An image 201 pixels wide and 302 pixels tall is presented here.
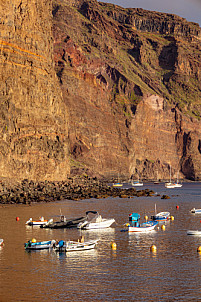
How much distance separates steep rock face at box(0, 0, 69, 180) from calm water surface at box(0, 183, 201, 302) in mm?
64325

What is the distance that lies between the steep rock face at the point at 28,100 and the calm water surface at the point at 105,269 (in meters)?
64.3

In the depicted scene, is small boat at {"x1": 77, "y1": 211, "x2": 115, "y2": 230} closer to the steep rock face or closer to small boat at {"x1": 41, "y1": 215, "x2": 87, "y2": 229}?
small boat at {"x1": 41, "y1": 215, "x2": 87, "y2": 229}

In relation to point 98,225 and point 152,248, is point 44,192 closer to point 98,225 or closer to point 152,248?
point 98,225

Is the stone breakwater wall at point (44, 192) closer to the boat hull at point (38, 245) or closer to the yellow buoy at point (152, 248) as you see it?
the boat hull at point (38, 245)

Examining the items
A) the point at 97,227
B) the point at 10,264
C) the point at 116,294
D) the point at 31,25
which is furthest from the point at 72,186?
the point at 116,294

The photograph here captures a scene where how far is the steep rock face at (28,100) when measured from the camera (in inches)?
5084

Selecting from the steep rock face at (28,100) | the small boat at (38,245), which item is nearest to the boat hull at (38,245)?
the small boat at (38,245)

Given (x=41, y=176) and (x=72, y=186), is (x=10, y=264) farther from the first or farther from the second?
(x=72, y=186)

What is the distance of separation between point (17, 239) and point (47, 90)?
95.0 metres

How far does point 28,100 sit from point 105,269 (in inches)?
3970

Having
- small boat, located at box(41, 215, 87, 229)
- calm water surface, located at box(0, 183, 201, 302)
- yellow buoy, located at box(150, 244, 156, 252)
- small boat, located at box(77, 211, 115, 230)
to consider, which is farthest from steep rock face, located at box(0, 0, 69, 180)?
yellow buoy, located at box(150, 244, 156, 252)

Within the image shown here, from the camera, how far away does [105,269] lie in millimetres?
43719

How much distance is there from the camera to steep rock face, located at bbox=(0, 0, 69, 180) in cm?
12912

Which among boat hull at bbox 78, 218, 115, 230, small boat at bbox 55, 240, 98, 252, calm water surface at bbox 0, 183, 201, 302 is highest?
boat hull at bbox 78, 218, 115, 230
